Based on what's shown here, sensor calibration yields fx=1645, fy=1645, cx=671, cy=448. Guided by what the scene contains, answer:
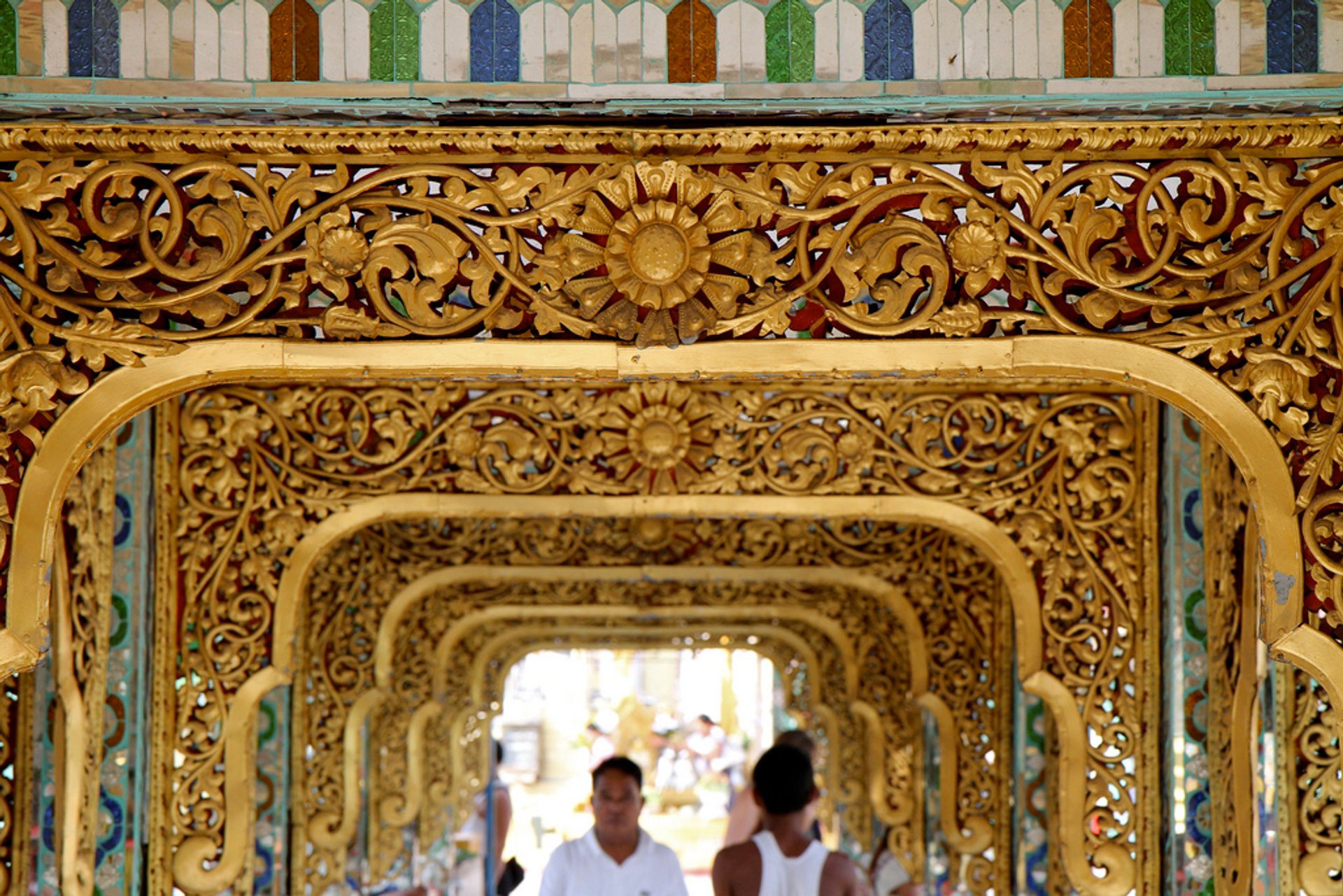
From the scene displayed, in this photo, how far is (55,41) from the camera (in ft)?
10.1

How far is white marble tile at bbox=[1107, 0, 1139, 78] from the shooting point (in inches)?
120

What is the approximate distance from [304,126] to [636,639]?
8.54m

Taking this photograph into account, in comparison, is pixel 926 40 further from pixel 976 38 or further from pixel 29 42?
pixel 29 42

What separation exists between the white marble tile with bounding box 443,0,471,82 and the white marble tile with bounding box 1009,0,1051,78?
988 millimetres

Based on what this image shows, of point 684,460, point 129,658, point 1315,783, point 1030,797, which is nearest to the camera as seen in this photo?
point 1315,783

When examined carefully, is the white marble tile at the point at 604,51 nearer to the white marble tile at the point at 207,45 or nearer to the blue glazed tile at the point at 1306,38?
the white marble tile at the point at 207,45

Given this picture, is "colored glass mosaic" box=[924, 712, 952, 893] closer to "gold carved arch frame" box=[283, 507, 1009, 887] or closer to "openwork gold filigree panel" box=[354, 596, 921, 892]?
"openwork gold filigree panel" box=[354, 596, 921, 892]

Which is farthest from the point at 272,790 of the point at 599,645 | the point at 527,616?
the point at 599,645

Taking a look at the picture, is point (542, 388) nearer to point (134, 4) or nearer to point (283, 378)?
point (283, 378)

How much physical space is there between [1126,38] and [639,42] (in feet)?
2.98

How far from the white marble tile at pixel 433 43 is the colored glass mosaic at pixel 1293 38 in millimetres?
1532

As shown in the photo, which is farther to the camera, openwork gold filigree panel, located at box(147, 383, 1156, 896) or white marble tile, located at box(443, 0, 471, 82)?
openwork gold filigree panel, located at box(147, 383, 1156, 896)

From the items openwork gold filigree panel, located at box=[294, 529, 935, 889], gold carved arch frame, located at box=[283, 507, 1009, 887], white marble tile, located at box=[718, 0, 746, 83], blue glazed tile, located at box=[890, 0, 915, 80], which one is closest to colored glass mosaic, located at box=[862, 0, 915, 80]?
blue glazed tile, located at box=[890, 0, 915, 80]

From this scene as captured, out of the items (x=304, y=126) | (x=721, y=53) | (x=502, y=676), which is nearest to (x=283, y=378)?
(x=304, y=126)
